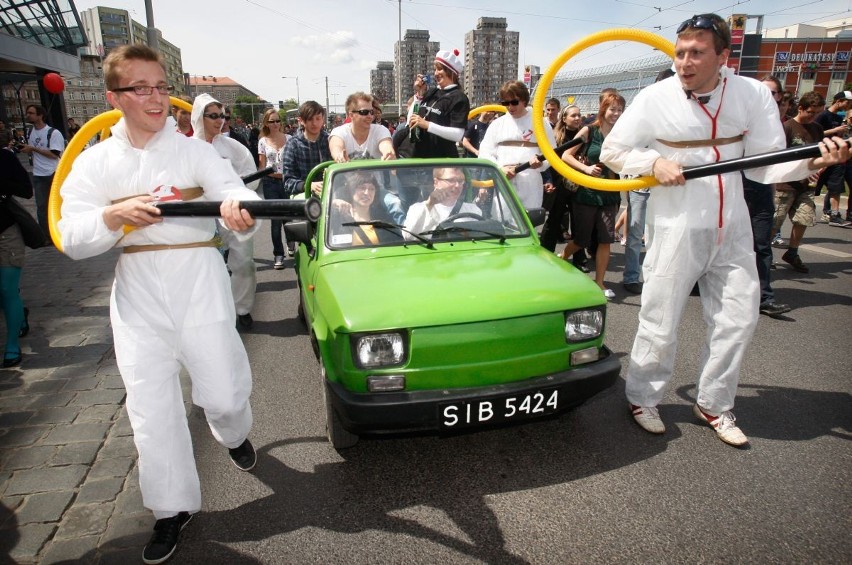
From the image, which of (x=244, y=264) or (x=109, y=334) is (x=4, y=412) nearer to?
(x=109, y=334)

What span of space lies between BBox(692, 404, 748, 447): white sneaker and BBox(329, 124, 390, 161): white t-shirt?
408 centimetres

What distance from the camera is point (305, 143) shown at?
6359mm

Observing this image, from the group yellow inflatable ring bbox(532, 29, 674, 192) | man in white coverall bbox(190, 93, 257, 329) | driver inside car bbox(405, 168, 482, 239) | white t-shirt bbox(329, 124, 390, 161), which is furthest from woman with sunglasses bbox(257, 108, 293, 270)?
yellow inflatable ring bbox(532, 29, 674, 192)

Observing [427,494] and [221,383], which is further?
[427,494]

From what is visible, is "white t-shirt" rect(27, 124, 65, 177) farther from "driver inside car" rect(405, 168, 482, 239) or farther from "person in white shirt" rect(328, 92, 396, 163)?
"driver inside car" rect(405, 168, 482, 239)

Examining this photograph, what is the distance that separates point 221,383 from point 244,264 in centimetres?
305

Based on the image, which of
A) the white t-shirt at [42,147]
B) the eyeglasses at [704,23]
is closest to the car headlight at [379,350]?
the eyeglasses at [704,23]

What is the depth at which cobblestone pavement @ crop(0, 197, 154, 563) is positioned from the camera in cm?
253

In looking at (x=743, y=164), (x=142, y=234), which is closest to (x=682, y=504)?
(x=743, y=164)

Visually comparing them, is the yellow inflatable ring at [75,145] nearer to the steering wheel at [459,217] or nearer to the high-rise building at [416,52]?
the steering wheel at [459,217]

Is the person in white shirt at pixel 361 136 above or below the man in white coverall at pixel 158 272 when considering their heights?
above

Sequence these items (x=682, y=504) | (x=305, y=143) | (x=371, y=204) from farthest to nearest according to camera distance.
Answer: (x=305, y=143)
(x=371, y=204)
(x=682, y=504)

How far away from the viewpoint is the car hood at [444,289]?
8.84 ft

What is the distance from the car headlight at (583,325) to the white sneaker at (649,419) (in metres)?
0.82
